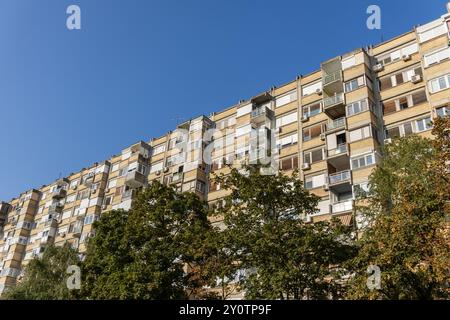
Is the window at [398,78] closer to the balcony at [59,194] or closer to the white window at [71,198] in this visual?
the white window at [71,198]

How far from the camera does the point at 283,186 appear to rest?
22.5m

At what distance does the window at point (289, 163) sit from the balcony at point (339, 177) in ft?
16.1

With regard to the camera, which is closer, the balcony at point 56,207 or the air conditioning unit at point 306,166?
the air conditioning unit at point 306,166

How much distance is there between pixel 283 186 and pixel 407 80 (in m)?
→ 19.2

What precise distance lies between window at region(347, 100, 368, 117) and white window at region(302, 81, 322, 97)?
18.6ft

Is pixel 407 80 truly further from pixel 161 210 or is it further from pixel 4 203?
pixel 4 203

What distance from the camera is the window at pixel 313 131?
38844mm

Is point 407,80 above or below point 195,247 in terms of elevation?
above

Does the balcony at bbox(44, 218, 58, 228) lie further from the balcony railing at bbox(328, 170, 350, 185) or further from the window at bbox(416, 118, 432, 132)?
the window at bbox(416, 118, 432, 132)

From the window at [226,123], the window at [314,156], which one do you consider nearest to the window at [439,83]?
the window at [314,156]

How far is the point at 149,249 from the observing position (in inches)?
940

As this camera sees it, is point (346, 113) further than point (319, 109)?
No

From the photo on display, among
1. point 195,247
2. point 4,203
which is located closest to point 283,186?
point 195,247

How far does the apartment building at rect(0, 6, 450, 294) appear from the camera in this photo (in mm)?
33469
